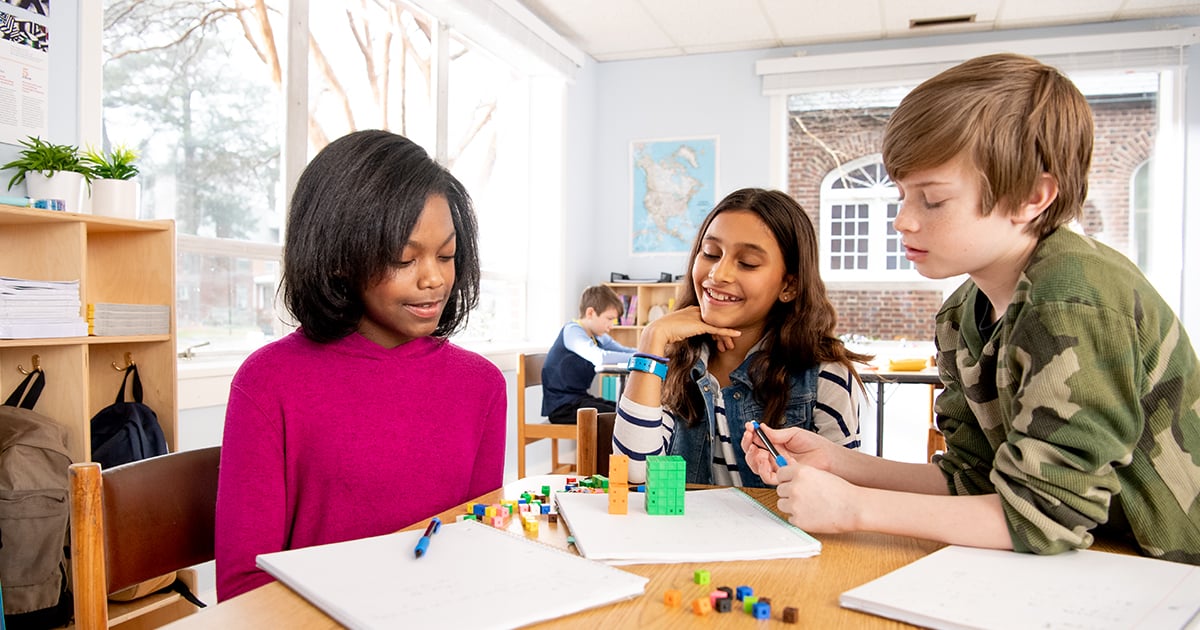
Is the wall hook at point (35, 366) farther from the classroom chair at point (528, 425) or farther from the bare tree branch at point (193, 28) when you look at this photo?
the classroom chair at point (528, 425)

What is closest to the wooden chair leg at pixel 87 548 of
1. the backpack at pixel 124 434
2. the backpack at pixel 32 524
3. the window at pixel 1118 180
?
the backpack at pixel 32 524

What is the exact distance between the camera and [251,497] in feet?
3.44

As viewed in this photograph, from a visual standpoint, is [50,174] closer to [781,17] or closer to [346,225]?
[346,225]

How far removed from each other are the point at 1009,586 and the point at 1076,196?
1.36ft

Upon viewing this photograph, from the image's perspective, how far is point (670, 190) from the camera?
5.77m

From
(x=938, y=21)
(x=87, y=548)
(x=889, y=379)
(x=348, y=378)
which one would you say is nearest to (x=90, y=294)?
(x=348, y=378)

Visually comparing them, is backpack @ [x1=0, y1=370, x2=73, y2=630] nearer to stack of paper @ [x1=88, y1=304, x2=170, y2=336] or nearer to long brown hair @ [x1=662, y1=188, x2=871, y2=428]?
stack of paper @ [x1=88, y1=304, x2=170, y2=336]

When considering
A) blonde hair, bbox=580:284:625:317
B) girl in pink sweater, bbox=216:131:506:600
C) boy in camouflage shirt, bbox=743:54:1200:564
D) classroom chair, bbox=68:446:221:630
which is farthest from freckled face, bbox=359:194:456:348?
blonde hair, bbox=580:284:625:317

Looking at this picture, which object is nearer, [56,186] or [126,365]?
[56,186]

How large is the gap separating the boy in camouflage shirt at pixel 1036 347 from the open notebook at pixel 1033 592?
0.04 metres

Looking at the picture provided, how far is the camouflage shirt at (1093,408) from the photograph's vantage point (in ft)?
2.51

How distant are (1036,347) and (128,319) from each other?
2.22m

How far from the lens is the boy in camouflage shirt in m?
0.77

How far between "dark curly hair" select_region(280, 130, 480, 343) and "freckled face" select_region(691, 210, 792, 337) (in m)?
0.62
